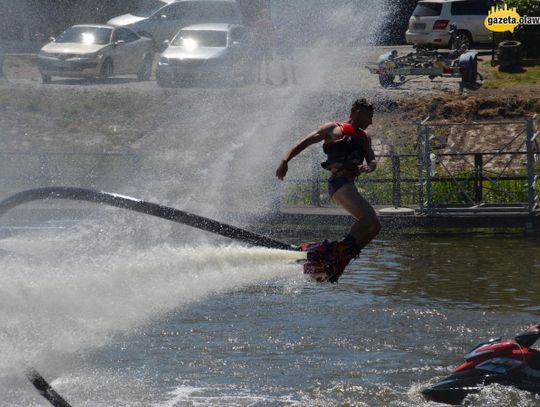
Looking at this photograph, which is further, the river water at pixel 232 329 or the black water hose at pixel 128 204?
the river water at pixel 232 329

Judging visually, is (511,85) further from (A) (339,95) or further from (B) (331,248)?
(B) (331,248)

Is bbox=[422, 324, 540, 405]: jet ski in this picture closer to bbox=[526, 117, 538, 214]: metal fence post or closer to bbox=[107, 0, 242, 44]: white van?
bbox=[526, 117, 538, 214]: metal fence post

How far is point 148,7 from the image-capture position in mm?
51188

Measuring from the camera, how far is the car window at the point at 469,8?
42.8 m

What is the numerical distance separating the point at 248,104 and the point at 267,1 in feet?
29.4

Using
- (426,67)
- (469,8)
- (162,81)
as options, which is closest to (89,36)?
(162,81)

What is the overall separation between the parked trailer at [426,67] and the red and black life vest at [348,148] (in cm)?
2547

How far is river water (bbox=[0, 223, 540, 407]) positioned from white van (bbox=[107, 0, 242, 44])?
96.7 feet

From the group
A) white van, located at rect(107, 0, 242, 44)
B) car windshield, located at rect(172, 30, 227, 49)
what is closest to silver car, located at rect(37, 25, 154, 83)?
car windshield, located at rect(172, 30, 227, 49)

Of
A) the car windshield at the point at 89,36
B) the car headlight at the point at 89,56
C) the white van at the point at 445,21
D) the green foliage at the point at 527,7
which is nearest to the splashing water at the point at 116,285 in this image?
the car headlight at the point at 89,56

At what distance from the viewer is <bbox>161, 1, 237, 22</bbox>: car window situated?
4797 cm

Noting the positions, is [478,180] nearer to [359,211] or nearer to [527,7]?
[359,211]

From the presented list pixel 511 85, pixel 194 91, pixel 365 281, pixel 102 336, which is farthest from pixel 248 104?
pixel 102 336

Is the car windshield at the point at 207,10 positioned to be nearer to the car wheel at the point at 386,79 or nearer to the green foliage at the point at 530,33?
the car wheel at the point at 386,79
